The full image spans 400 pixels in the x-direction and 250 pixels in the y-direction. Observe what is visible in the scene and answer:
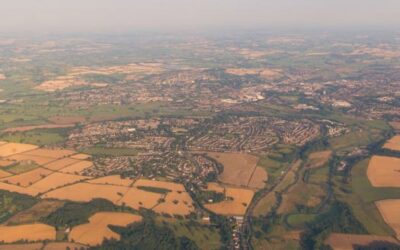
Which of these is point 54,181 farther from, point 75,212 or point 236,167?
point 236,167

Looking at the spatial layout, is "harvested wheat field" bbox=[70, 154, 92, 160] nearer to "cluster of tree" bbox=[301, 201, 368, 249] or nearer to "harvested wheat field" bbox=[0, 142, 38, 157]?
"harvested wheat field" bbox=[0, 142, 38, 157]

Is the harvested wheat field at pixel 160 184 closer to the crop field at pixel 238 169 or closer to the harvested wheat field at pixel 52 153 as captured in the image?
the crop field at pixel 238 169

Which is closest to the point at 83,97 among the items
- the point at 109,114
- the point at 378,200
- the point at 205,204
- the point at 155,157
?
the point at 109,114

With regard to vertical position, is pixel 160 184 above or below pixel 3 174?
above

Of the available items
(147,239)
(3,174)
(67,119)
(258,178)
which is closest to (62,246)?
(147,239)

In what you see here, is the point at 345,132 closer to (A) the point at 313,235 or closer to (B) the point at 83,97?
(A) the point at 313,235

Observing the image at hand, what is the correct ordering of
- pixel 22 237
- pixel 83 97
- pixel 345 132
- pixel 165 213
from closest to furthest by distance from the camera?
pixel 22 237, pixel 165 213, pixel 345 132, pixel 83 97
